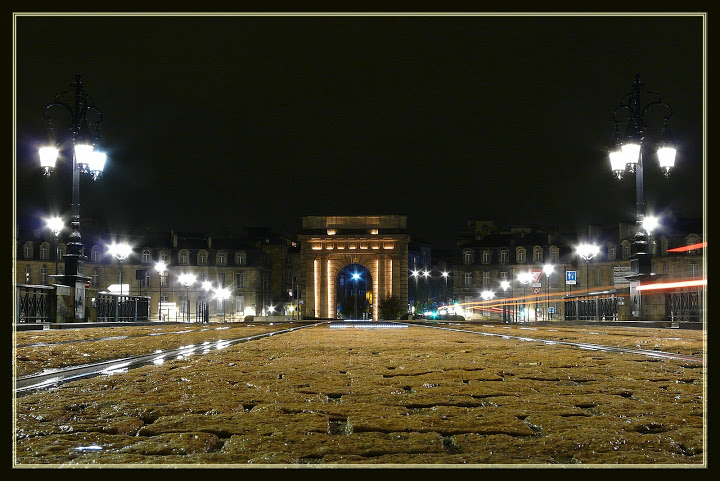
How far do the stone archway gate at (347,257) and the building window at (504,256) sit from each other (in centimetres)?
1319

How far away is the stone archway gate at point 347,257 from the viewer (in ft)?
324

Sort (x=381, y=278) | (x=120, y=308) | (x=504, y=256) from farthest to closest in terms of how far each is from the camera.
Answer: (x=381, y=278), (x=504, y=256), (x=120, y=308)

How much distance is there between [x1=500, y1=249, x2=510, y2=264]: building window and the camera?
92688mm

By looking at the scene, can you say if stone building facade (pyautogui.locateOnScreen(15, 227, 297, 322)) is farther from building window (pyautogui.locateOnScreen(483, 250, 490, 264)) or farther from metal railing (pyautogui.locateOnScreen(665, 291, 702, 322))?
metal railing (pyautogui.locateOnScreen(665, 291, 702, 322))

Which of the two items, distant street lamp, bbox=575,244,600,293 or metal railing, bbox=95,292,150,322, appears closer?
metal railing, bbox=95,292,150,322

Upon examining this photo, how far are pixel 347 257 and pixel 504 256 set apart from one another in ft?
70.7

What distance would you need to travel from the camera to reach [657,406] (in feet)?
10.3

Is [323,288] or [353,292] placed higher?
[323,288]

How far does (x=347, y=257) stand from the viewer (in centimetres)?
10019

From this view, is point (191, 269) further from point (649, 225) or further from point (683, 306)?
point (683, 306)

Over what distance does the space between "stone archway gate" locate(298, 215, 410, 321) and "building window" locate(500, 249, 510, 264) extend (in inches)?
519

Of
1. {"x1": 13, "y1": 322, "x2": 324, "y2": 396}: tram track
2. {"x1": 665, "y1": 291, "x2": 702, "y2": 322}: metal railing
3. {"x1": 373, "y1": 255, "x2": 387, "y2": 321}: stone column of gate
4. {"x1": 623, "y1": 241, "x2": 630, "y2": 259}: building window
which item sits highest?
{"x1": 623, "y1": 241, "x2": 630, "y2": 259}: building window

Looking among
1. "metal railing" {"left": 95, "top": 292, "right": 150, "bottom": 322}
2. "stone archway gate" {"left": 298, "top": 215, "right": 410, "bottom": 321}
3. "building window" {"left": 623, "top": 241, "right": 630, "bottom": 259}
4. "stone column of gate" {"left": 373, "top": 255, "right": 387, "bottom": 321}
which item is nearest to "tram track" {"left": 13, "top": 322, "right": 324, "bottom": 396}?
"metal railing" {"left": 95, "top": 292, "right": 150, "bottom": 322}

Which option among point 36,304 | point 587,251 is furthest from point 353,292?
point 36,304
